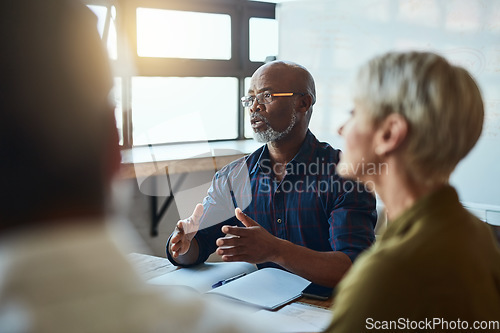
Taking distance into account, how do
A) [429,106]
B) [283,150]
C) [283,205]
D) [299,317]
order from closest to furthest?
[429,106], [299,317], [283,205], [283,150]

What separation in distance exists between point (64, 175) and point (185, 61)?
3665 mm

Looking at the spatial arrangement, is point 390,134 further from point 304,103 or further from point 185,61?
point 185,61

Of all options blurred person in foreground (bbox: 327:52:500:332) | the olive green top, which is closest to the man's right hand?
blurred person in foreground (bbox: 327:52:500:332)

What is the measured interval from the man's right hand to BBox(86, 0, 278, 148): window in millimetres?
1832

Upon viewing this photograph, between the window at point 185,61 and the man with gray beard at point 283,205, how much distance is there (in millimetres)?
1553

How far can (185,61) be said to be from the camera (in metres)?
3.90

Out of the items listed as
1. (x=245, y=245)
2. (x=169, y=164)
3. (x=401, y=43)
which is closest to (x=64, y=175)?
(x=245, y=245)

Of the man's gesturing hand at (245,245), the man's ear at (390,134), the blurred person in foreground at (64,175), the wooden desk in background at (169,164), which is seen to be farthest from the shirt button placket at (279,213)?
the blurred person in foreground at (64,175)

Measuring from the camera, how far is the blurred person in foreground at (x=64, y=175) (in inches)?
12.9

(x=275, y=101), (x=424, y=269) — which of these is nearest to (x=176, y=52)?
(x=275, y=101)

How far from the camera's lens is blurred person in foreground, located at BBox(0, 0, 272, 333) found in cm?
33

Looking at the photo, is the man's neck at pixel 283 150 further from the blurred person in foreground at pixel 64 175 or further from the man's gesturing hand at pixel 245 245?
the blurred person in foreground at pixel 64 175

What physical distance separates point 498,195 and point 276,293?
2.03 metres

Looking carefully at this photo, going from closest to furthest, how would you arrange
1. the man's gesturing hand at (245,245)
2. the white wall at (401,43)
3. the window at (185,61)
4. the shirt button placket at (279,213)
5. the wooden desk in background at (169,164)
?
1. the man's gesturing hand at (245,245)
2. the shirt button placket at (279,213)
3. the white wall at (401,43)
4. the wooden desk in background at (169,164)
5. the window at (185,61)
